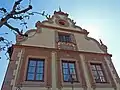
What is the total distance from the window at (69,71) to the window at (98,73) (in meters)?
1.56

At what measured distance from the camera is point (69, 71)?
32.6ft

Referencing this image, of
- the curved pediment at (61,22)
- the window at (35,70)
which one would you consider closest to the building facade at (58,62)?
the window at (35,70)

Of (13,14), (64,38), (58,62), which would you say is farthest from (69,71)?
(13,14)

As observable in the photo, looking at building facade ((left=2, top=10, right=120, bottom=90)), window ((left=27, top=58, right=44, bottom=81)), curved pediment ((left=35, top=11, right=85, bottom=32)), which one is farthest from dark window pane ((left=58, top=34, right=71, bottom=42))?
window ((left=27, top=58, right=44, bottom=81))

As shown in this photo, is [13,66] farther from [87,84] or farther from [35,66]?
[87,84]

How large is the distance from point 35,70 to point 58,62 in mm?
1755

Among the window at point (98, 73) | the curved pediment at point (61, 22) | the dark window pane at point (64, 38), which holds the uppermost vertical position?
the curved pediment at point (61, 22)

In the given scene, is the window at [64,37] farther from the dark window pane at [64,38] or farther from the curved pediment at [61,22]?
the curved pediment at [61,22]

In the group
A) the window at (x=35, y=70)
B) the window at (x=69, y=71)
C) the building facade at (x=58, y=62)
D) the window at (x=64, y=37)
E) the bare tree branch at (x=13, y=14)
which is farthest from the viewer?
the window at (x=64, y=37)

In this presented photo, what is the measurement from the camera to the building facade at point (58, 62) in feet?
28.1

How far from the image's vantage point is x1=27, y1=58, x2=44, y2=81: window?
881 cm

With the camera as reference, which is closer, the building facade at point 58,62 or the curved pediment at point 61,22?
the building facade at point 58,62

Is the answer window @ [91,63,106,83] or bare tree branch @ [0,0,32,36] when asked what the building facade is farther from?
bare tree branch @ [0,0,32,36]

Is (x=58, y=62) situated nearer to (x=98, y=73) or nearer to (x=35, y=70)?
(x=35, y=70)
